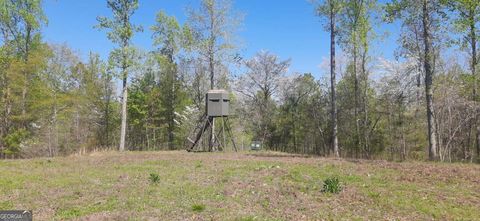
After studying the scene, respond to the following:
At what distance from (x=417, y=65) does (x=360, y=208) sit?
24.4m

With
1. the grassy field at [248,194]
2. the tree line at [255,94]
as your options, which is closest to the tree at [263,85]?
the tree line at [255,94]

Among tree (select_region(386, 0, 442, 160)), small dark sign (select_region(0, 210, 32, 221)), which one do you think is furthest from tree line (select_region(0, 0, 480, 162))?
small dark sign (select_region(0, 210, 32, 221))

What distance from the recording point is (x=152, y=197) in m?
9.18

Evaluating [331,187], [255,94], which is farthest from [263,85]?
[331,187]

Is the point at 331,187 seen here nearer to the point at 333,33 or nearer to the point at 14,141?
the point at 333,33

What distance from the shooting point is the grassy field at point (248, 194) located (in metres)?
7.95

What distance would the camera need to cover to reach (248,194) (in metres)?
9.36

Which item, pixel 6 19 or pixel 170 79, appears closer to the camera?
pixel 6 19

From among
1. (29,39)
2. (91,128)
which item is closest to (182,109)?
(91,128)

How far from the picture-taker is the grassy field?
795 centimetres

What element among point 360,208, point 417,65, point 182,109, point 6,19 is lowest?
point 360,208

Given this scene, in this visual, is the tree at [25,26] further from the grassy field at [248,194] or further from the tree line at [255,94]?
the grassy field at [248,194]

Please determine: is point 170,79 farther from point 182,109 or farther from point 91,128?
point 91,128

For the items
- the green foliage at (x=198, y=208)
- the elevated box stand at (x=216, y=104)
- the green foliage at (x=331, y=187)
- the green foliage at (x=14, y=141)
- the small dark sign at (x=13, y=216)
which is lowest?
the green foliage at (x=198, y=208)
